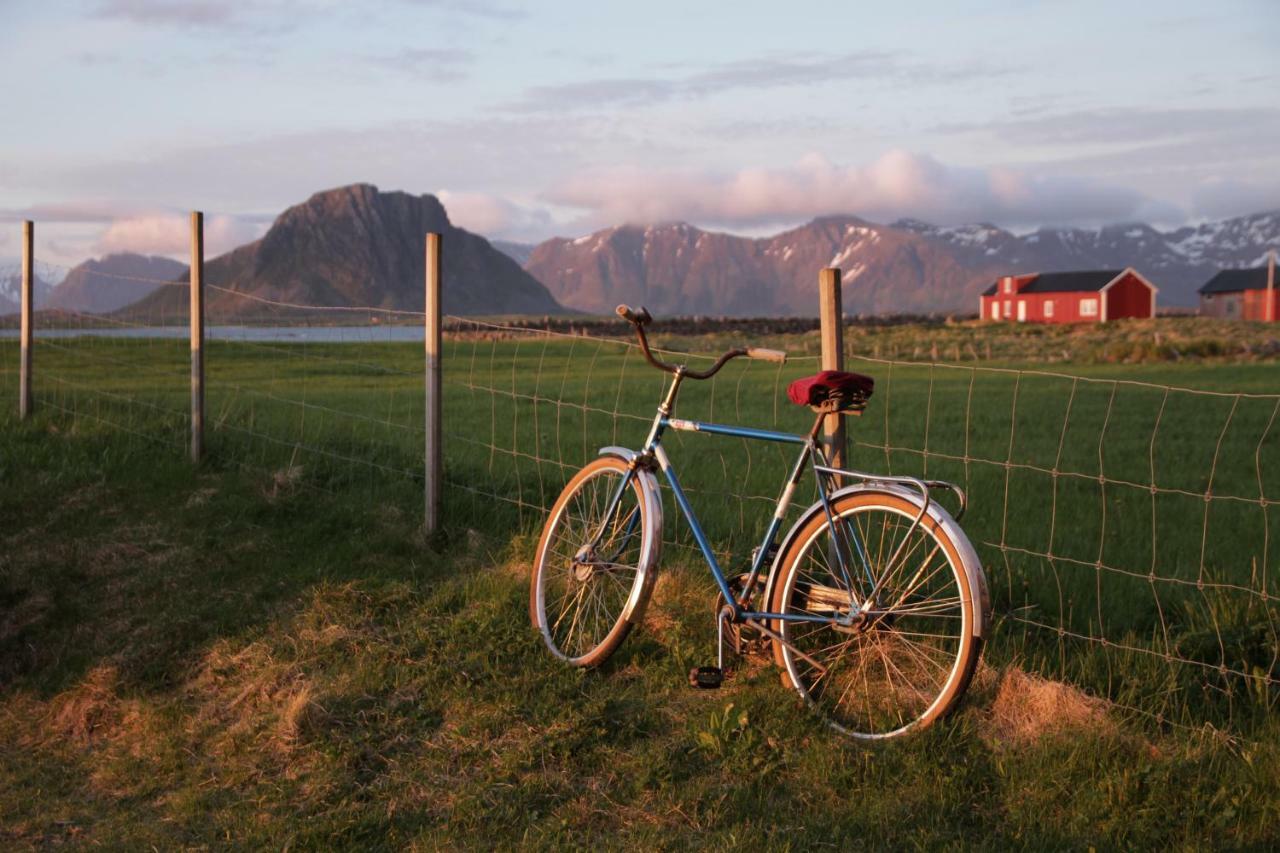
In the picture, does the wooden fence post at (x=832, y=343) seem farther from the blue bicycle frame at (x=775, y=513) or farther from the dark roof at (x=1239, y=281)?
the dark roof at (x=1239, y=281)

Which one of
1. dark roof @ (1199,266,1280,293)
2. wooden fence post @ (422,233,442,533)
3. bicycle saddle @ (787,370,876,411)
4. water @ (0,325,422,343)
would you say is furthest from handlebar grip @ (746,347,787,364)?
dark roof @ (1199,266,1280,293)

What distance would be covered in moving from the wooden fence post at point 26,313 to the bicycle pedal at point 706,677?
10227mm

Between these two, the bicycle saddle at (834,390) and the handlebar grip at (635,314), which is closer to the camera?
the bicycle saddle at (834,390)

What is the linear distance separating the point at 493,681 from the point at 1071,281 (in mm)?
109988

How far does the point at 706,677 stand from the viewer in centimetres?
497

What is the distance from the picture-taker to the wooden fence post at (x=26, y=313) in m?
12.7

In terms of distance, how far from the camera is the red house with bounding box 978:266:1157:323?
332ft

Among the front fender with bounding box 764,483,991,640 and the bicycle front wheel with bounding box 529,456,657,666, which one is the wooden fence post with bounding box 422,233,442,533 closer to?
the bicycle front wheel with bounding box 529,456,657,666

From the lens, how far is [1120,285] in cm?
10188

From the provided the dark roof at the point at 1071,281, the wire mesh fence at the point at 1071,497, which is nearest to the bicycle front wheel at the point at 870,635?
the wire mesh fence at the point at 1071,497

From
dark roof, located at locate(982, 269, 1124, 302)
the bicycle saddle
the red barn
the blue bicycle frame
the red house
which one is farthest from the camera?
the red barn

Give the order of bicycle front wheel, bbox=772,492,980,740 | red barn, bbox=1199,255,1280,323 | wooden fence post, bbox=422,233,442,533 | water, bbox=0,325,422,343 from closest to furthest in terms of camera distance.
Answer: bicycle front wheel, bbox=772,492,980,740, wooden fence post, bbox=422,233,442,533, water, bbox=0,325,422,343, red barn, bbox=1199,255,1280,323

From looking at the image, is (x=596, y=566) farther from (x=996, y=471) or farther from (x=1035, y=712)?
(x=996, y=471)

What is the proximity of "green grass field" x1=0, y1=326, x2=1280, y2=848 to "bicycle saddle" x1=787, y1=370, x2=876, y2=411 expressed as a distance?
802 millimetres
